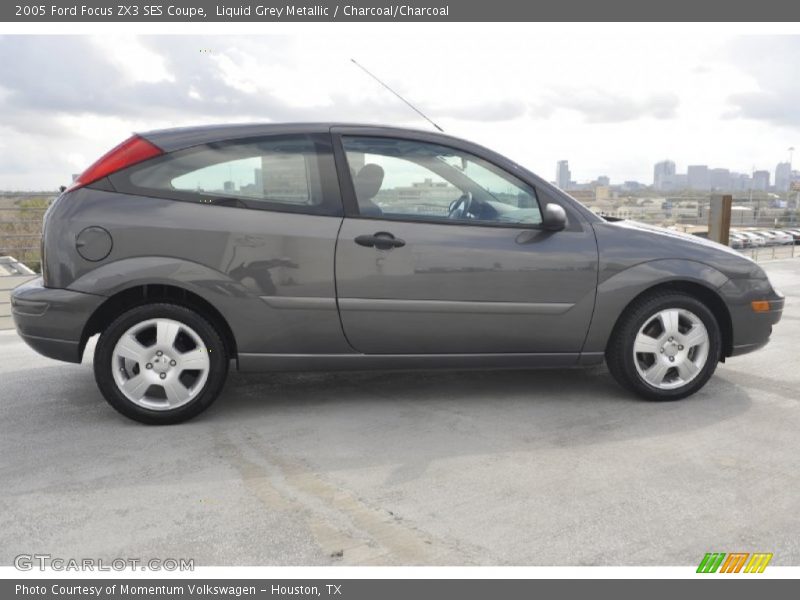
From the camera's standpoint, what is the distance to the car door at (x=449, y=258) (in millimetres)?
3883

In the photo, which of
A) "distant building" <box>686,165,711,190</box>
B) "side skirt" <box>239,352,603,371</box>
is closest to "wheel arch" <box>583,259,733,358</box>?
"side skirt" <box>239,352,603,371</box>

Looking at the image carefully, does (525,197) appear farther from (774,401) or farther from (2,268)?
(2,268)

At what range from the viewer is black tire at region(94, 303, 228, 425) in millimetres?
3678

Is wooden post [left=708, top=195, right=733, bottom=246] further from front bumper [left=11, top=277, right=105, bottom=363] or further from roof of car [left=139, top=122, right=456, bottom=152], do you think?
front bumper [left=11, top=277, right=105, bottom=363]

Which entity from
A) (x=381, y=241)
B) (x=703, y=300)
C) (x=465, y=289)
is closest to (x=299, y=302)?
(x=381, y=241)

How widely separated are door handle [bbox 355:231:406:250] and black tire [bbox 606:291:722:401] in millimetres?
1447

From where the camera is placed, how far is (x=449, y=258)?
3924mm

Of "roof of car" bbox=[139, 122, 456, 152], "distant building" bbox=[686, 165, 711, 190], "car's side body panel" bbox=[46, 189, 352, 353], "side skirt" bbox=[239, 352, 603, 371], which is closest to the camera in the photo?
"car's side body panel" bbox=[46, 189, 352, 353]

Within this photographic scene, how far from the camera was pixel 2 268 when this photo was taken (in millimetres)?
21797

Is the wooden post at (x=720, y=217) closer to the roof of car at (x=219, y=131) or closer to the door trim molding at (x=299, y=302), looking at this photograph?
the roof of car at (x=219, y=131)

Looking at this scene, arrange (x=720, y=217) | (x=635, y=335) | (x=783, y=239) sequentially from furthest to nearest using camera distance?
(x=783, y=239) → (x=720, y=217) → (x=635, y=335)

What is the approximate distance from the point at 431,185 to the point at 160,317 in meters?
1.65

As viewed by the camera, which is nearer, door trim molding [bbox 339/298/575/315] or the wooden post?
door trim molding [bbox 339/298/575/315]

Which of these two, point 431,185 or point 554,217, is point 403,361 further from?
point 554,217
